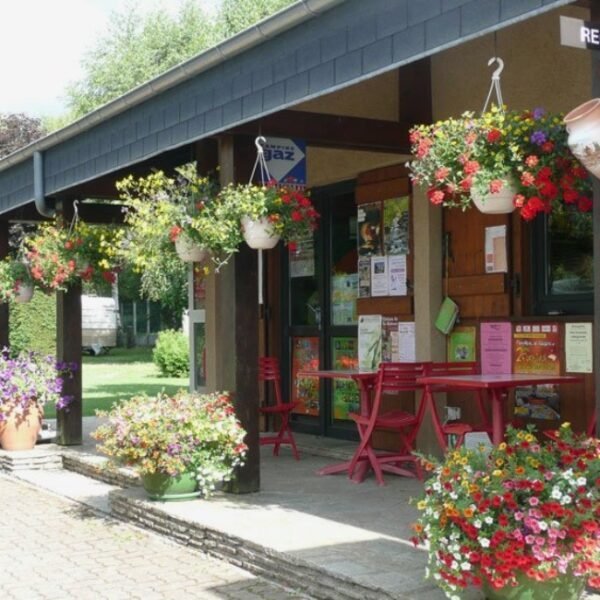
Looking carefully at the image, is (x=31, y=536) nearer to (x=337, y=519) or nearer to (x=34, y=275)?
(x=337, y=519)

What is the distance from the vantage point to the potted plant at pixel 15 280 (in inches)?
418

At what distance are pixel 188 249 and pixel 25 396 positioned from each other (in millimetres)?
3670

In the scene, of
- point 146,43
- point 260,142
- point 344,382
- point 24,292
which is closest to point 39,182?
point 24,292

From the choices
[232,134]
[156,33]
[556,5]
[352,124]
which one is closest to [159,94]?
[232,134]

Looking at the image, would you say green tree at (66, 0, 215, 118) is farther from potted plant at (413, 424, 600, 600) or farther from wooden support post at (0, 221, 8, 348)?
potted plant at (413, 424, 600, 600)

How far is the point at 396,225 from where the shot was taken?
866 cm

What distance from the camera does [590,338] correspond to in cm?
→ 678

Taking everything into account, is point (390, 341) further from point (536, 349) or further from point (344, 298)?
point (536, 349)

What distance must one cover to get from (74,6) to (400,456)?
40.3 m

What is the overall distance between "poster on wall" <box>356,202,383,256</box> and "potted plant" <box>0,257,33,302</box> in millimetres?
3732

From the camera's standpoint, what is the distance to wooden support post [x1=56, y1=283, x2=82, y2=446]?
10016 millimetres

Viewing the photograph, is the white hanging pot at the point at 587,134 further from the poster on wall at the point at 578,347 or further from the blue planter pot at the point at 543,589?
the poster on wall at the point at 578,347

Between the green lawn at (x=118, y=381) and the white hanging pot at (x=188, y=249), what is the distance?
7.31m

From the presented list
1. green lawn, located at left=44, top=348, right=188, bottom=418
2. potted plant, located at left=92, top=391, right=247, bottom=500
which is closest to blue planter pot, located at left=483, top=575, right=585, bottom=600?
potted plant, located at left=92, top=391, right=247, bottom=500
